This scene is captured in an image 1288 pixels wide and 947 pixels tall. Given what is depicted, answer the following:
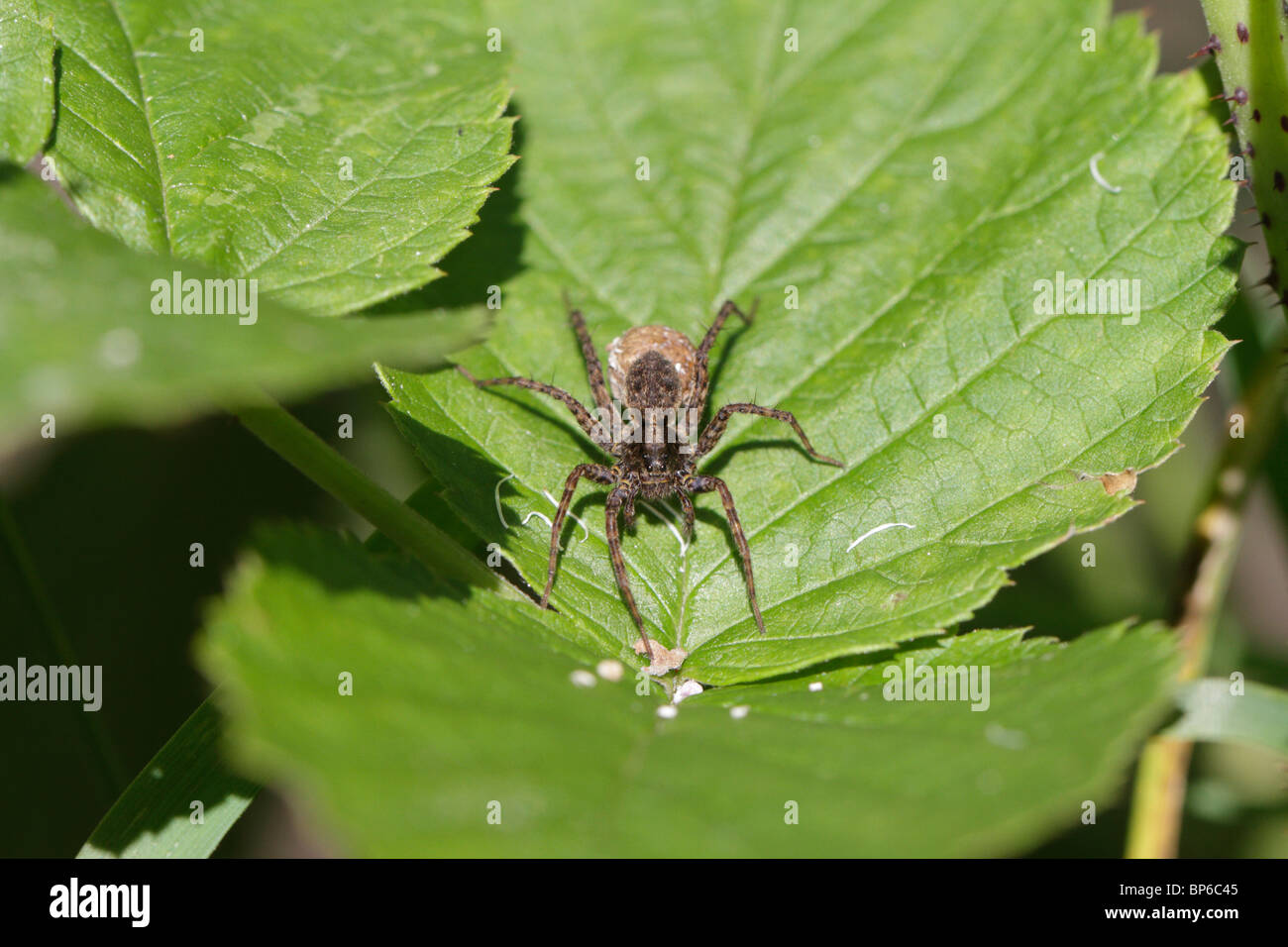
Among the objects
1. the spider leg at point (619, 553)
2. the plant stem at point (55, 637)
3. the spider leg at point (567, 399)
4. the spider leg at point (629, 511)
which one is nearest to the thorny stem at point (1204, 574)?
the spider leg at point (619, 553)

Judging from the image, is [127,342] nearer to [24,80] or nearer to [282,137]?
[24,80]

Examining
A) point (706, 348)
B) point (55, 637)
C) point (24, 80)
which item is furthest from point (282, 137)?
point (55, 637)

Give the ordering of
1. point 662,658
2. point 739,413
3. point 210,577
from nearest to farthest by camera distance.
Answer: point 662,658, point 739,413, point 210,577

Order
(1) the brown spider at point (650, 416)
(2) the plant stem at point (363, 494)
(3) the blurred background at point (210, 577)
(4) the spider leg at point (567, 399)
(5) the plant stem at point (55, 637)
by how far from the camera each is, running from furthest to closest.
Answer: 1. (3) the blurred background at point (210, 577)
2. (1) the brown spider at point (650, 416)
3. (4) the spider leg at point (567, 399)
4. (5) the plant stem at point (55, 637)
5. (2) the plant stem at point (363, 494)

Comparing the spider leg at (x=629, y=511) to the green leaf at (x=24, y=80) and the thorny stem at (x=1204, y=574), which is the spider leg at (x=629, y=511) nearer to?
the thorny stem at (x=1204, y=574)

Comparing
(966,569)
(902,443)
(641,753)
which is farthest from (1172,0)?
(641,753)
